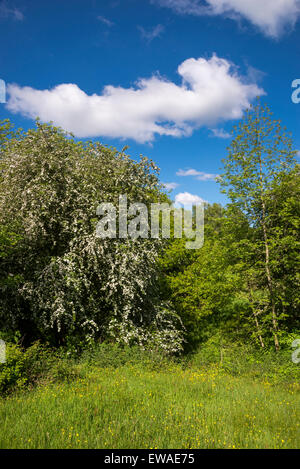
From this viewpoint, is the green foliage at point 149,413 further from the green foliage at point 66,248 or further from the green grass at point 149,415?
the green foliage at point 66,248

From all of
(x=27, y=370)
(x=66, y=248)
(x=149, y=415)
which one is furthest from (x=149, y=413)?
(x=66, y=248)

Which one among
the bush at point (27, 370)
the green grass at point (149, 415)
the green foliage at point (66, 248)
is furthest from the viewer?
the green foliage at point (66, 248)

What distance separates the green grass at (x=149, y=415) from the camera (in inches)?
184

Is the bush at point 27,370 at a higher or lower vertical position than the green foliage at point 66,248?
lower

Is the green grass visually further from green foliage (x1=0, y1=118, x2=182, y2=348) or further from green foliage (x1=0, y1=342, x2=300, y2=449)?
green foliage (x1=0, y1=118, x2=182, y2=348)

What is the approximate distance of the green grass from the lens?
468cm

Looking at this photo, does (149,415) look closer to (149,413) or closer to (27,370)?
(149,413)

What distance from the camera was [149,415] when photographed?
225 inches

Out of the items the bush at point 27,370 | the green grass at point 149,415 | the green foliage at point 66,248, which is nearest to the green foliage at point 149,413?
the green grass at point 149,415

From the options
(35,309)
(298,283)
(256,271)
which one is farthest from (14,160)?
(298,283)

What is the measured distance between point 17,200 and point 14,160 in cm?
156

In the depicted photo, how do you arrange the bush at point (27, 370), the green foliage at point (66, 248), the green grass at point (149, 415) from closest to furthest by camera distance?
the green grass at point (149, 415)
the bush at point (27, 370)
the green foliage at point (66, 248)

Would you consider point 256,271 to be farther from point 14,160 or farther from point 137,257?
point 14,160

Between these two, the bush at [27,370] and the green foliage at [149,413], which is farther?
the bush at [27,370]
